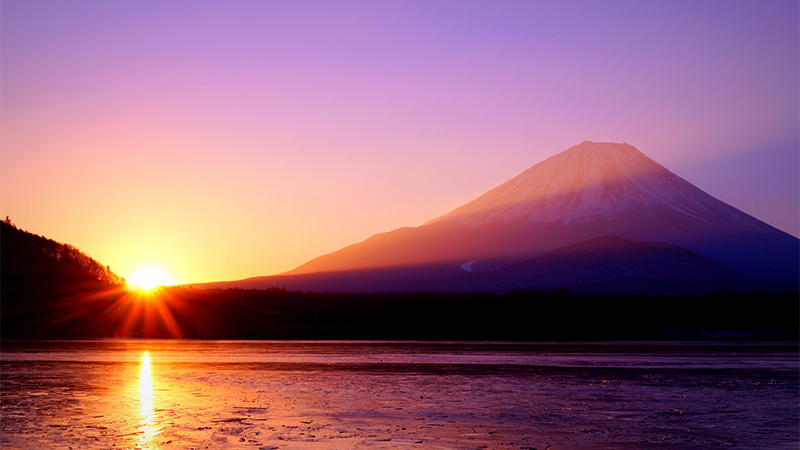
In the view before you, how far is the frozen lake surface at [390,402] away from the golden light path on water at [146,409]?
40 millimetres

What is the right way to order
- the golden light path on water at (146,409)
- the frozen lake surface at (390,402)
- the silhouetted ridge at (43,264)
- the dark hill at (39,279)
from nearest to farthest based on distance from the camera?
the frozen lake surface at (390,402) → the golden light path on water at (146,409) → the dark hill at (39,279) → the silhouetted ridge at (43,264)

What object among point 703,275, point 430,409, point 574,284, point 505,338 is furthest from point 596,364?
point 703,275

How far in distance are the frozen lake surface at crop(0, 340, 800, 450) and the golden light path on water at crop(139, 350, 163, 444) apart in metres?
0.04

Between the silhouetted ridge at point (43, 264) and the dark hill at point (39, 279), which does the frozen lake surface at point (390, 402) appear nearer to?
the dark hill at point (39, 279)

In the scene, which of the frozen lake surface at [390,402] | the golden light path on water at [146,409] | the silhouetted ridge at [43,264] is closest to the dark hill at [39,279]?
the silhouetted ridge at [43,264]

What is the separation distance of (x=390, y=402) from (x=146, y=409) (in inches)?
230

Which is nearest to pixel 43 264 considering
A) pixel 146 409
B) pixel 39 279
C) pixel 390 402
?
pixel 39 279

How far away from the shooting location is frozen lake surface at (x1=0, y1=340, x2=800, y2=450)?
551 inches

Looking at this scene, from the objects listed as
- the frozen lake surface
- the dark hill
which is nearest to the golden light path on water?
the frozen lake surface

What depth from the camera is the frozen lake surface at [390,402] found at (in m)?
14.0

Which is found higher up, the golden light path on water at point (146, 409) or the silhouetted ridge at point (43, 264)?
the silhouetted ridge at point (43, 264)

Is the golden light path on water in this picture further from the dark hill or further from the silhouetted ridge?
the silhouetted ridge

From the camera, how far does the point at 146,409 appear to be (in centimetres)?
1719

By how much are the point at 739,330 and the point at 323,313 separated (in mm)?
32800
